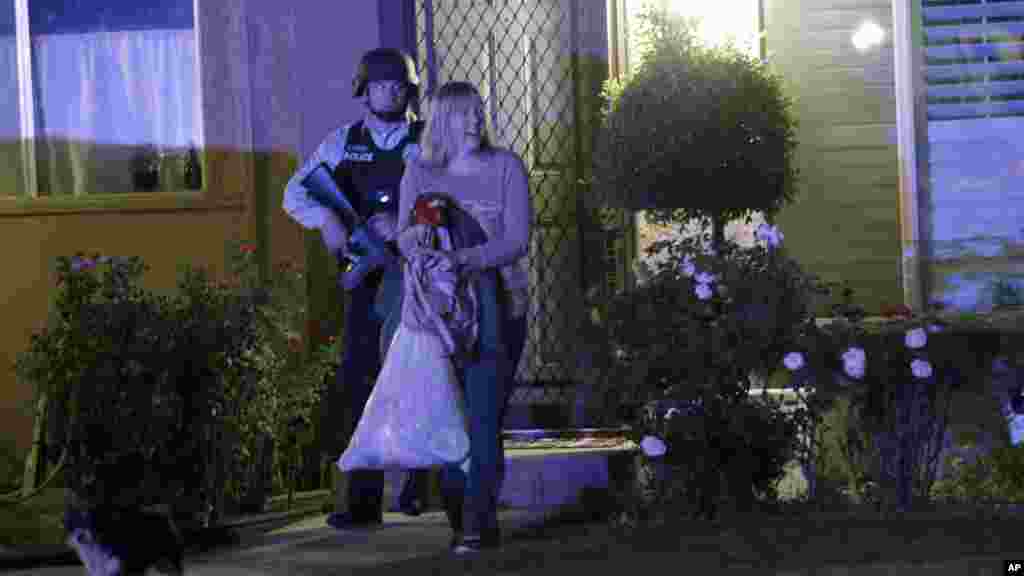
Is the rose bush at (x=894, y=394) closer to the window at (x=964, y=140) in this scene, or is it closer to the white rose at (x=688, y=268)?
the white rose at (x=688, y=268)

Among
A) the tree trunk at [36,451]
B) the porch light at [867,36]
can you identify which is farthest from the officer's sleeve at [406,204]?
the porch light at [867,36]

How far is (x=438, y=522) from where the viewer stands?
9.03 m

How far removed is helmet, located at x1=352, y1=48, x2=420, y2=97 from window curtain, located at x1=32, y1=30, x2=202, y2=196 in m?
3.21

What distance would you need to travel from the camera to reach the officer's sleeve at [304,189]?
8586 mm

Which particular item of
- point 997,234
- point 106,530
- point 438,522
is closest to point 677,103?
point 997,234

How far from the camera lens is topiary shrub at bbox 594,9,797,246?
10.3 m

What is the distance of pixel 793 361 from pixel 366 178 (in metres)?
2.24

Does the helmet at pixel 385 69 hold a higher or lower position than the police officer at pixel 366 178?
higher

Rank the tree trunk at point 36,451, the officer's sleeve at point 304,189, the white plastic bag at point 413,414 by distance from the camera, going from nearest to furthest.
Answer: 1. the white plastic bag at point 413,414
2. the officer's sleeve at point 304,189
3. the tree trunk at point 36,451

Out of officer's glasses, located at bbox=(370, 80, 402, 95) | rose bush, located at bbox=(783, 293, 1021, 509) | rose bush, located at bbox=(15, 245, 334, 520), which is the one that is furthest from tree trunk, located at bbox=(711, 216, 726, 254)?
rose bush, located at bbox=(15, 245, 334, 520)

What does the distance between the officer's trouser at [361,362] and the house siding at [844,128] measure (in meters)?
3.80

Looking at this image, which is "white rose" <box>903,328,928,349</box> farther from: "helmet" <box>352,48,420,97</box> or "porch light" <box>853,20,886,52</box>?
"porch light" <box>853,20,886,52</box>

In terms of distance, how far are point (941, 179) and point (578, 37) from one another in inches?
94.6

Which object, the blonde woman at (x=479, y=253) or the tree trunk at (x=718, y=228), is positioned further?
the tree trunk at (x=718, y=228)
